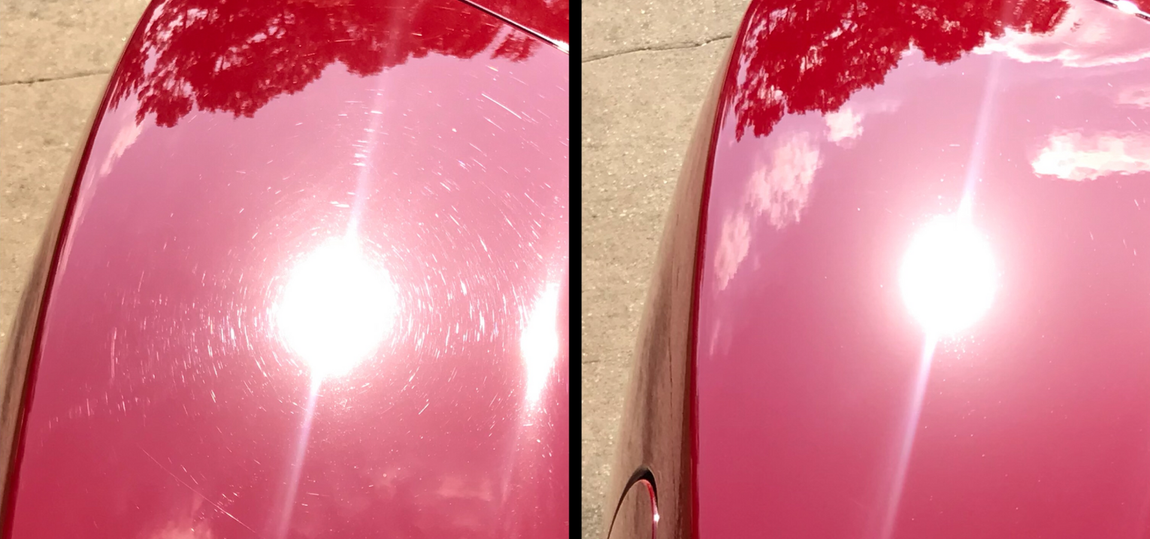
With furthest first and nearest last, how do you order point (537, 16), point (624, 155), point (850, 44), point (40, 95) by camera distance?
point (40, 95) < point (624, 155) < point (537, 16) < point (850, 44)

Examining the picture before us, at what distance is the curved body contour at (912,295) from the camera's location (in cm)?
73

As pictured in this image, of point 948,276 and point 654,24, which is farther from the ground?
point 654,24

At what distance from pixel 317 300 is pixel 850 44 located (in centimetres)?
67

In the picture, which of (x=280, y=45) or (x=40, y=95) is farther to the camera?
(x=40, y=95)

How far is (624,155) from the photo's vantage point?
6.80 ft

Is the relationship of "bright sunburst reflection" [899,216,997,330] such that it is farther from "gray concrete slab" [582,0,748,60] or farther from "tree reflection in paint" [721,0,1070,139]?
"gray concrete slab" [582,0,748,60]

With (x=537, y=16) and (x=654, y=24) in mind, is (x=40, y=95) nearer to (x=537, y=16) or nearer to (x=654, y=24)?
(x=654, y=24)

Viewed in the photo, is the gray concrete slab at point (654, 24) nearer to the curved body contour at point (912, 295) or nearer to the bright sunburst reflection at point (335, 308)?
the curved body contour at point (912, 295)

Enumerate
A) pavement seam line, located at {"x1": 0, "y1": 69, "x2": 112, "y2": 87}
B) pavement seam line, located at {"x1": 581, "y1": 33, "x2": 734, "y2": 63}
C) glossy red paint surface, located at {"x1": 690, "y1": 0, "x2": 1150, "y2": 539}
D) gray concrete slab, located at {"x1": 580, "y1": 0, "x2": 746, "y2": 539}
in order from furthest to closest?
1. pavement seam line, located at {"x1": 0, "y1": 69, "x2": 112, "y2": 87}
2. pavement seam line, located at {"x1": 581, "y1": 33, "x2": 734, "y2": 63}
3. gray concrete slab, located at {"x1": 580, "y1": 0, "x2": 746, "y2": 539}
4. glossy red paint surface, located at {"x1": 690, "y1": 0, "x2": 1150, "y2": 539}

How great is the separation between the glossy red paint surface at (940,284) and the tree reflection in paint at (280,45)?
1.16ft

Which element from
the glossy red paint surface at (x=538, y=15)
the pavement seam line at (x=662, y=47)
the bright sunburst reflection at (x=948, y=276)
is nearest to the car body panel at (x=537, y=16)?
the glossy red paint surface at (x=538, y=15)

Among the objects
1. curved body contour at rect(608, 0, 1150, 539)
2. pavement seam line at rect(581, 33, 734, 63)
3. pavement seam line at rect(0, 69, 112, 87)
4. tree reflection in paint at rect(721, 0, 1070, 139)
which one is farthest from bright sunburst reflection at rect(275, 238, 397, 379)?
pavement seam line at rect(0, 69, 112, 87)

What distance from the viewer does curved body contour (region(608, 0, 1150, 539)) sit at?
28.7 inches

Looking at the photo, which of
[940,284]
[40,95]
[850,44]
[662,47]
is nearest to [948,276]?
[940,284]
